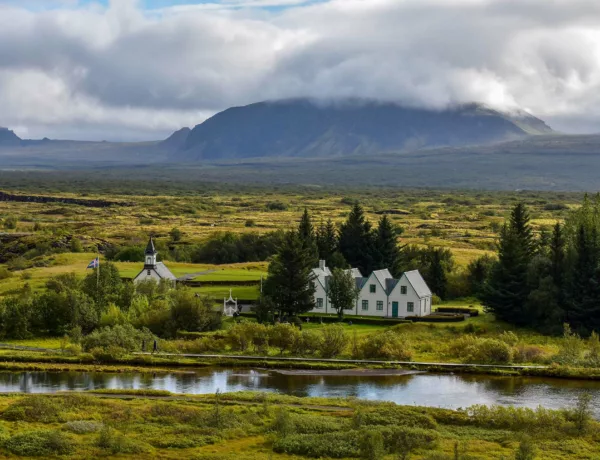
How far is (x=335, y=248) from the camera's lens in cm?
10181

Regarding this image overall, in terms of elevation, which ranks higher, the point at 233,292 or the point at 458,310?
the point at 233,292

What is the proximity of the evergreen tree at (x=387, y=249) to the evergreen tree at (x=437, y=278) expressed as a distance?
437 centimetres

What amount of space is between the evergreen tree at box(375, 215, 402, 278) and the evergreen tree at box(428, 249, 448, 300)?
4.37 metres

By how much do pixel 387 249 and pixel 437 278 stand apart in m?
6.80

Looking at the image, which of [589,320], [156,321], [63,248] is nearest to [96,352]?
[156,321]

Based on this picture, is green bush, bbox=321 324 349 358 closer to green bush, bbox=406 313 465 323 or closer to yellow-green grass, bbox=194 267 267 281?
green bush, bbox=406 313 465 323

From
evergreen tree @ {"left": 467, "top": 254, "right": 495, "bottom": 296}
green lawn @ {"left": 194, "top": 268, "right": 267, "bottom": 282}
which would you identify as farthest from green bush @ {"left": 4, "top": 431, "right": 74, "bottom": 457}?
evergreen tree @ {"left": 467, "top": 254, "right": 495, "bottom": 296}

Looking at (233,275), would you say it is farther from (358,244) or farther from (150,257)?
(150,257)

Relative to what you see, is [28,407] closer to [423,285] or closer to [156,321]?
[156,321]

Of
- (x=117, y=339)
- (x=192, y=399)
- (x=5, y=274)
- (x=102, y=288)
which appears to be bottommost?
(x=192, y=399)

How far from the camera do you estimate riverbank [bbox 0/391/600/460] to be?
39969 mm

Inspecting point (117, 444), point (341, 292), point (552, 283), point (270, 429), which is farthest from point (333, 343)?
point (117, 444)

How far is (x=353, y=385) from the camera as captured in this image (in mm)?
56562

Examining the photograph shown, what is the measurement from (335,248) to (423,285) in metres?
20.5
